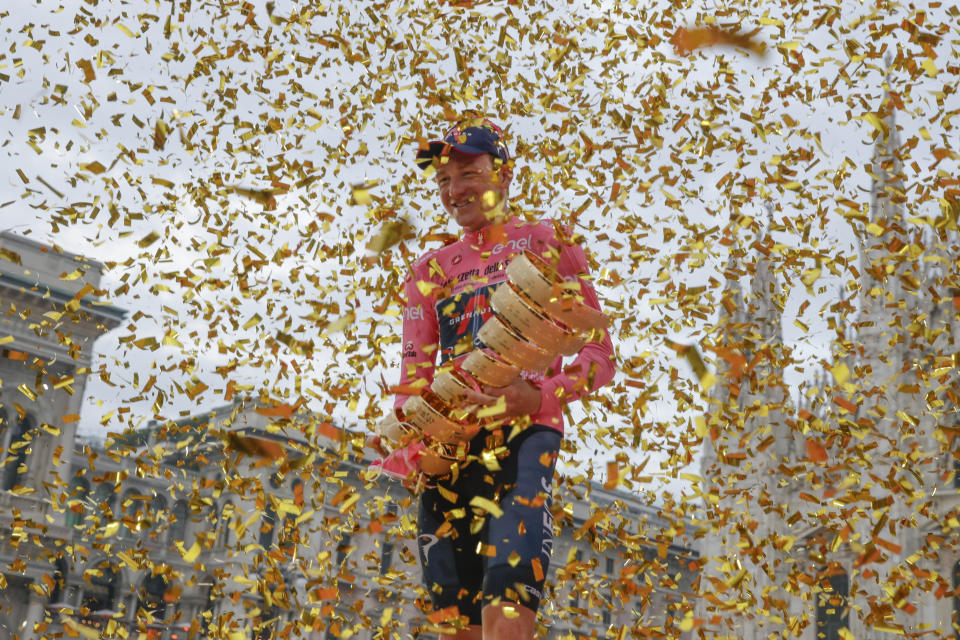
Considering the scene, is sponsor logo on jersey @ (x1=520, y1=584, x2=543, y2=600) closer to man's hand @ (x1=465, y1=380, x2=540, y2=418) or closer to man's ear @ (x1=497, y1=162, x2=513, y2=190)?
man's hand @ (x1=465, y1=380, x2=540, y2=418)

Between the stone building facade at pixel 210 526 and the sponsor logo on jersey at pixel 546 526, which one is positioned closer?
the sponsor logo on jersey at pixel 546 526

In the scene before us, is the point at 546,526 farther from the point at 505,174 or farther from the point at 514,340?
the point at 505,174

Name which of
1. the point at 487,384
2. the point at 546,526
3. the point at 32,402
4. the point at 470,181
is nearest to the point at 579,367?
the point at 487,384

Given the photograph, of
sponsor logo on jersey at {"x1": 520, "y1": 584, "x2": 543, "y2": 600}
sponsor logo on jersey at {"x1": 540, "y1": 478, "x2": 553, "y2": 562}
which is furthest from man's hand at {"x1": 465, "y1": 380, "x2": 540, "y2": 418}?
sponsor logo on jersey at {"x1": 520, "y1": 584, "x2": 543, "y2": 600}

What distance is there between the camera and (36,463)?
3600 cm

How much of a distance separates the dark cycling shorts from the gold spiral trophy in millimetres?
251

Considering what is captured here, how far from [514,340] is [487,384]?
22 centimetres

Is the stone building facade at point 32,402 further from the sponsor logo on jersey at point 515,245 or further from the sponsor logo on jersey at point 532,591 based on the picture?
the sponsor logo on jersey at point 532,591

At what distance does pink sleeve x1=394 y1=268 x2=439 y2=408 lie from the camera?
175 inches

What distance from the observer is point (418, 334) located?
4.55 metres

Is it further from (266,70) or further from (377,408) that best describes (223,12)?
(377,408)

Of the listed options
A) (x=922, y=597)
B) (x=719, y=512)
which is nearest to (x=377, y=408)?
(x=719, y=512)

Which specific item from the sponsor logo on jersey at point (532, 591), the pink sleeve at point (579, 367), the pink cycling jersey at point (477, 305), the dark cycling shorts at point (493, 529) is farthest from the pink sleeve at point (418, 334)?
the sponsor logo on jersey at point (532, 591)

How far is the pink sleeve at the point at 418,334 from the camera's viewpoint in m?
4.44
